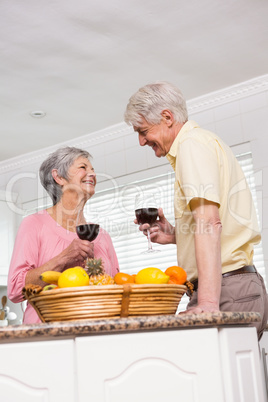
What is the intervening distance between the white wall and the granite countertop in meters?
2.59

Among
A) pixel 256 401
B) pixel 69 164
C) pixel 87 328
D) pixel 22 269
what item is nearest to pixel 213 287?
pixel 256 401

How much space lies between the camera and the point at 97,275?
128 cm

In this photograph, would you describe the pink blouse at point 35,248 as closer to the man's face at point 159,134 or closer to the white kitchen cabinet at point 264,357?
the man's face at point 159,134

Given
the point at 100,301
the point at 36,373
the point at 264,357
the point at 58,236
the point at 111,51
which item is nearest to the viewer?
the point at 36,373

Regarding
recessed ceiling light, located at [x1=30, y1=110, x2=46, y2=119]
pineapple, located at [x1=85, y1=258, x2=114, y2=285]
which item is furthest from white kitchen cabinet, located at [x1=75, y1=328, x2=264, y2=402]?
recessed ceiling light, located at [x1=30, y1=110, x2=46, y2=119]

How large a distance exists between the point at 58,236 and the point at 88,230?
0.39 meters

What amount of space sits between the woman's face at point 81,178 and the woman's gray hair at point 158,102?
63cm

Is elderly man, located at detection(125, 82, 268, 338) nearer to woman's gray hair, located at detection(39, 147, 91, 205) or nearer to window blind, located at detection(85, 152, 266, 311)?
woman's gray hair, located at detection(39, 147, 91, 205)

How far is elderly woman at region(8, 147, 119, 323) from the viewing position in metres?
1.87

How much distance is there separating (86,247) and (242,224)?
20.6 inches

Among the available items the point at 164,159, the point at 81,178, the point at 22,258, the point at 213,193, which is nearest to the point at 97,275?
the point at 213,193

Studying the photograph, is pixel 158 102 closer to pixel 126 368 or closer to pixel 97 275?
pixel 97 275

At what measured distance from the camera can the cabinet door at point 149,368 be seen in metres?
1.02

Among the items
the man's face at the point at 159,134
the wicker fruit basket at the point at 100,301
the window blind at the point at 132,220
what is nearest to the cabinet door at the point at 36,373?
→ the wicker fruit basket at the point at 100,301
